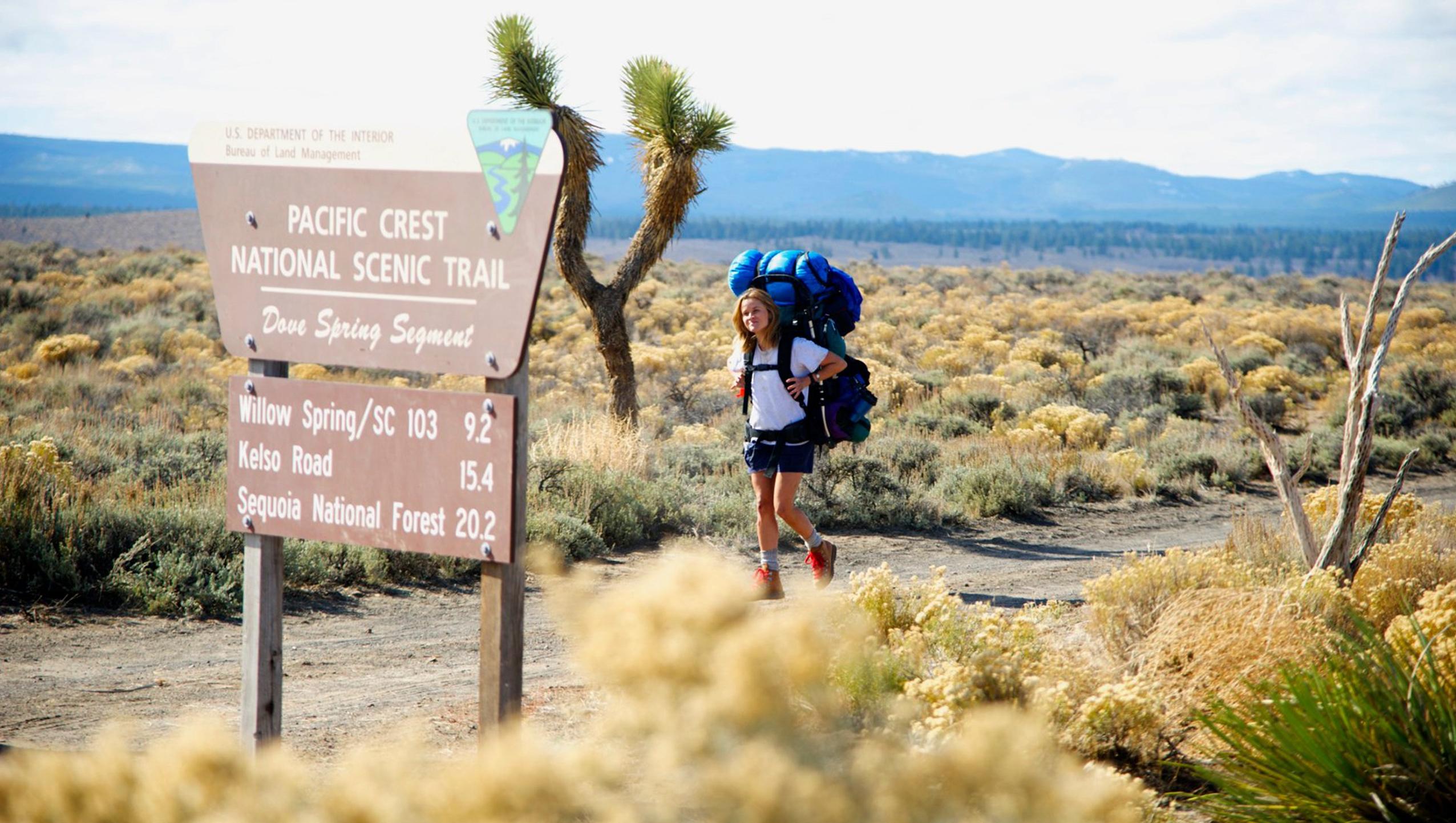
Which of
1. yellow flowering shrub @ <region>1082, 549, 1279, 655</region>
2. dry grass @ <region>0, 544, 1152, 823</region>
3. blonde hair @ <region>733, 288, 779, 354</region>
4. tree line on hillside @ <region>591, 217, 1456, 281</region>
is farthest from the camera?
tree line on hillside @ <region>591, 217, 1456, 281</region>

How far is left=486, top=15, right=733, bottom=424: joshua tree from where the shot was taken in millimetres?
12773

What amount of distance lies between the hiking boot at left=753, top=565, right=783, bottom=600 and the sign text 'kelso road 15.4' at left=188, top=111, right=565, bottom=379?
11.3ft

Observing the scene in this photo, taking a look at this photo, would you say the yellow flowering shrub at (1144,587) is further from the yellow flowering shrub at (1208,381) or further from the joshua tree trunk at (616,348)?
the yellow flowering shrub at (1208,381)

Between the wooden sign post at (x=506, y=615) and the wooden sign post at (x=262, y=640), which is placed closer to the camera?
the wooden sign post at (x=506, y=615)

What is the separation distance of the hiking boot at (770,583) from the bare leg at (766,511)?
126 millimetres

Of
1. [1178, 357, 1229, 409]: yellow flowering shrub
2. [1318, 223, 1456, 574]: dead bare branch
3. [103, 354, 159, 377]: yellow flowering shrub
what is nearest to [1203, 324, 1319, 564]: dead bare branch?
[1318, 223, 1456, 574]: dead bare branch

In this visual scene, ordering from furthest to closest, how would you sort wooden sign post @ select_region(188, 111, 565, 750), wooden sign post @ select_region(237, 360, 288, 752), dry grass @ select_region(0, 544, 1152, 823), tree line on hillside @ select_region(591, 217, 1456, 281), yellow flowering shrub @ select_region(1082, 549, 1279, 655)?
1. tree line on hillside @ select_region(591, 217, 1456, 281)
2. yellow flowering shrub @ select_region(1082, 549, 1279, 655)
3. wooden sign post @ select_region(237, 360, 288, 752)
4. wooden sign post @ select_region(188, 111, 565, 750)
5. dry grass @ select_region(0, 544, 1152, 823)

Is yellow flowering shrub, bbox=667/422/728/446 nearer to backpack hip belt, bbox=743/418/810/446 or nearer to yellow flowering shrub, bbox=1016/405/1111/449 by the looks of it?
yellow flowering shrub, bbox=1016/405/1111/449

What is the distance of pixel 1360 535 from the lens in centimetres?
738

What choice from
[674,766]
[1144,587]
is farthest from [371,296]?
[1144,587]

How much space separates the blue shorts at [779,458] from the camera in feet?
21.4

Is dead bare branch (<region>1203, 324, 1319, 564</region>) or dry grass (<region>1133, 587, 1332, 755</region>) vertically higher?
dead bare branch (<region>1203, 324, 1319, 564</region>)

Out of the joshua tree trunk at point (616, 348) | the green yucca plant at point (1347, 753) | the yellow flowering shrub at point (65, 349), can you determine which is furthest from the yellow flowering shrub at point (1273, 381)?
the yellow flowering shrub at point (65, 349)

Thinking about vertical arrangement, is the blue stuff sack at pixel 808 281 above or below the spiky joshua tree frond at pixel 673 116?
below
